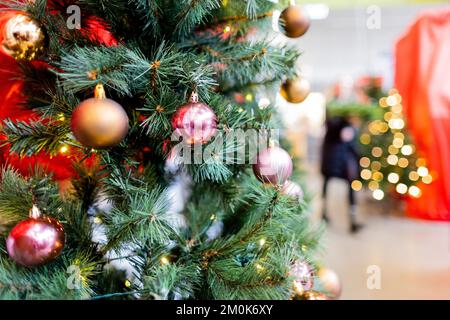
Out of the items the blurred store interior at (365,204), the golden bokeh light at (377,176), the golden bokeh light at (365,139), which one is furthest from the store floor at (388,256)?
the golden bokeh light at (365,139)

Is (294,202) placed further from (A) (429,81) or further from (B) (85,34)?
(A) (429,81)

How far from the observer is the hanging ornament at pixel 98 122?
0.61 metres

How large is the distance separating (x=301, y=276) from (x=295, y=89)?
18.5 inches

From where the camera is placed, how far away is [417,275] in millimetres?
2283

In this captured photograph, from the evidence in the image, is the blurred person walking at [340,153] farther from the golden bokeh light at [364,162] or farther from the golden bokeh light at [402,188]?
the golden bokeh light at [402,188]

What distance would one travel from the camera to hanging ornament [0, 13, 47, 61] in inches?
27.7

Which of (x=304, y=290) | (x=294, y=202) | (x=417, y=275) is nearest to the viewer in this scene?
(x=294, y=202)

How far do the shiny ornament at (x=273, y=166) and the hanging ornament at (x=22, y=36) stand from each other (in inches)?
18.8

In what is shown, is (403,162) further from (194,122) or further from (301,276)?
(194,122)

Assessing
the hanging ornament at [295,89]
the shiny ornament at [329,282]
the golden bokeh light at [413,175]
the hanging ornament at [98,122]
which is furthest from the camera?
the golden bokeh light at [413,175]

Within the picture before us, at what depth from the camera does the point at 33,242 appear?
2.12 ft

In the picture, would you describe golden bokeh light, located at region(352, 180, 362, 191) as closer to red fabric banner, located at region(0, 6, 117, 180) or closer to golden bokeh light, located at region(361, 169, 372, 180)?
golden bokeh light, located at region(361, 169, 372, 180)

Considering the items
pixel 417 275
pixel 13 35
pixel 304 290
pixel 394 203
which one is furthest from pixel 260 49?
pixel 394 203
